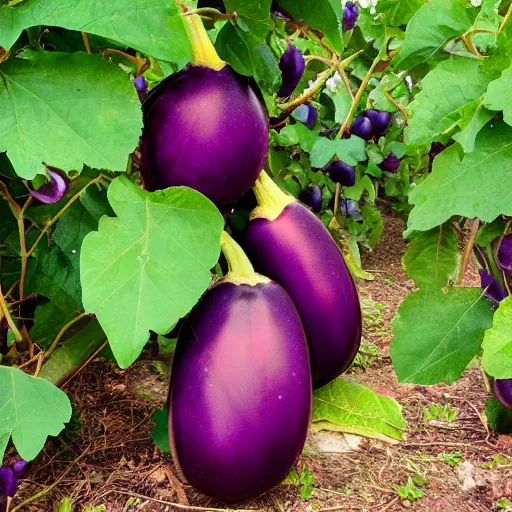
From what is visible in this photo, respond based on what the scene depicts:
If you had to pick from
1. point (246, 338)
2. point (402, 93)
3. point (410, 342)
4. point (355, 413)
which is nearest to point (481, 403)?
point (355, 413)

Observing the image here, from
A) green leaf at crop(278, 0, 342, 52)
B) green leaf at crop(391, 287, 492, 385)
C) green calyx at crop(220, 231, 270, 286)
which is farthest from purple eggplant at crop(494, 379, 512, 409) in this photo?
green leaf at crop(278, 0, 342, 52)

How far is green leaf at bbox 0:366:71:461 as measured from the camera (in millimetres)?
611

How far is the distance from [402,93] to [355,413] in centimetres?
118

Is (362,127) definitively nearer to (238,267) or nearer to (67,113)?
(238,267)

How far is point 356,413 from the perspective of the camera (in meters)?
0.94

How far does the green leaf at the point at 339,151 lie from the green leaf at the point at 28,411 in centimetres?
95

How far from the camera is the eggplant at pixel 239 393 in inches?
27.9

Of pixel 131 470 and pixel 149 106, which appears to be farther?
pixel 131 470

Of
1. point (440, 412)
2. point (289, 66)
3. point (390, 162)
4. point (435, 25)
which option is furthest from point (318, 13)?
point (390, 162)

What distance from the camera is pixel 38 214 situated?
2.72 feet

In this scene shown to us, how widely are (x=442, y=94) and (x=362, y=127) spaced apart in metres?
0.89

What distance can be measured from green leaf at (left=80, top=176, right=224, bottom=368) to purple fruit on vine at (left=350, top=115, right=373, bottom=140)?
3.24ft

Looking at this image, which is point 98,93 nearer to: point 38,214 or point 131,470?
point 38,214

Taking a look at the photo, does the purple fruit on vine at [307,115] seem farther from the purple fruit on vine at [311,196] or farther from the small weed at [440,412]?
the small weed at [440,412]
